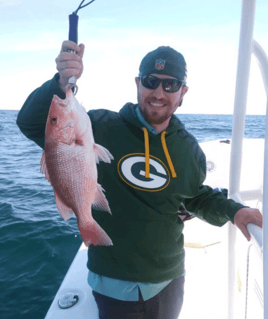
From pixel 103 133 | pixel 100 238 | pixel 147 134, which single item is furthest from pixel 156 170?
pixel 100 238

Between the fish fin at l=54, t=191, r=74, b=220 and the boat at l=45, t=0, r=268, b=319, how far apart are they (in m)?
1.00

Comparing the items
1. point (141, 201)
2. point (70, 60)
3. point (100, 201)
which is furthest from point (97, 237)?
point (70, 60)

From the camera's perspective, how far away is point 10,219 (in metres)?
6.43

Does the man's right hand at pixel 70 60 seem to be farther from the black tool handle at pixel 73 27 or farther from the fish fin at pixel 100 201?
the fish fin at pixel 100 201

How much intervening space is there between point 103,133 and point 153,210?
66 centimetres

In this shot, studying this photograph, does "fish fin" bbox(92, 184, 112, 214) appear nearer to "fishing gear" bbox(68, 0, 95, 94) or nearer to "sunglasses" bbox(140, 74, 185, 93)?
"fishing gear" bbox(68, 0, 95, 94)

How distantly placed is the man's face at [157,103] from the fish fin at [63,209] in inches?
35.8

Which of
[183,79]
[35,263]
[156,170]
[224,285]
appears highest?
[183,79]

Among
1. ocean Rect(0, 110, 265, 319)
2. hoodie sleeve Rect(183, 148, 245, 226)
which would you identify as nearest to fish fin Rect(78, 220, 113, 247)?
hoodie sleeve Rect(183, 148, 245, 226)

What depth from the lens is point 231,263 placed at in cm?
193

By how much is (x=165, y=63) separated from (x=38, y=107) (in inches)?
37.7

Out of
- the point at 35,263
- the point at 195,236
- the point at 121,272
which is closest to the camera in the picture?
the point at 121,272

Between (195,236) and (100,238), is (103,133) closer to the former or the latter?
(100,238)

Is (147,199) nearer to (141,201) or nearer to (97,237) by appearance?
(141,201)
